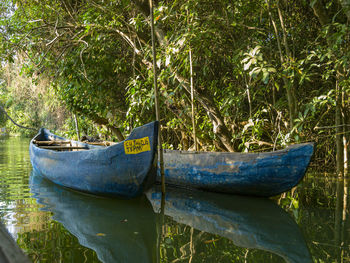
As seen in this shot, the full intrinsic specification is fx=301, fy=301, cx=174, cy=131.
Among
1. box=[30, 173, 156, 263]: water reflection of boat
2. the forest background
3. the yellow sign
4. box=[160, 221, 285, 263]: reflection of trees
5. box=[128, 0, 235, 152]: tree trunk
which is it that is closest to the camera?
box=[160, 221, 285, 263]: reflection of trees

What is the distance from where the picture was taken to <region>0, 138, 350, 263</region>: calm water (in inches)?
74.1

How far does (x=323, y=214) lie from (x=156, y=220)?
1482 millimetres

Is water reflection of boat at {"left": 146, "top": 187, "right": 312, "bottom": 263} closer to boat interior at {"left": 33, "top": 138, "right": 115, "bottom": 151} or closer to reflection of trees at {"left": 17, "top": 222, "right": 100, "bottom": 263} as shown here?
reflection of trees at {"left": 17, "top": 222, "right": 100, "bottom": 263}

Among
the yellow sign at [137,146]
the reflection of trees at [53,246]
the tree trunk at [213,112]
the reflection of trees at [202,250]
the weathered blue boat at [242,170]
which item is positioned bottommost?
the reflection of trees at [202,250]

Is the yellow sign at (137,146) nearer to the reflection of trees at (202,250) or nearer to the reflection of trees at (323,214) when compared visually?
the reflection of trees at (202,250)

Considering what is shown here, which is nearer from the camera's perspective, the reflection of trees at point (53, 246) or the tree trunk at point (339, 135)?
the reflection of trees at point (53, 246)

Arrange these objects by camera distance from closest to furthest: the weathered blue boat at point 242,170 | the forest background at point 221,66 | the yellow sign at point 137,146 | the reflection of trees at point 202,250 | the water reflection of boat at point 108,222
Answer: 1. the reflection of trees at point 202,250
2. the water reflection of boat at point 108,222
3. the weathered blue boat at point 242,170
4. the yellow sign at point 137,146
5. the forest background at point 221,66

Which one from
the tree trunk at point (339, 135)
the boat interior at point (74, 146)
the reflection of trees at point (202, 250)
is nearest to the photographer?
the reflection of trees at point (202, 250)

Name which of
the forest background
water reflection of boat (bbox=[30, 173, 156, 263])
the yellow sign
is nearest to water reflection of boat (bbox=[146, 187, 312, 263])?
water reflection of boat (bbox=[30, 173, 156, 263])

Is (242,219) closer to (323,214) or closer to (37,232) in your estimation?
(323,214)

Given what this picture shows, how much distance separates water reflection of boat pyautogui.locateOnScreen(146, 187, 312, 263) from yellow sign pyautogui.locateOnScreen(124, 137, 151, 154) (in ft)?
2.03

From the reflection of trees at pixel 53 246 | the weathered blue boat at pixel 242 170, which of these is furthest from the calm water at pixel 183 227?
the weathered blue boat at pixel 242 170

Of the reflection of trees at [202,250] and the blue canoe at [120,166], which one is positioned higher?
the blue canoe at [120,166]

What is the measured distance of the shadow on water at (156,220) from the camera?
1.98 metres
